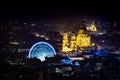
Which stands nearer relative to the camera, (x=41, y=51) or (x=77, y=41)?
(x=41, y=51)

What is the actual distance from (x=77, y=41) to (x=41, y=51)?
8.25ft

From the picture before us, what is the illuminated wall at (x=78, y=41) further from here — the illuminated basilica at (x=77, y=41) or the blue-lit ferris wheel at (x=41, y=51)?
the blue-lit ferris wheel at (x=41, y=51)

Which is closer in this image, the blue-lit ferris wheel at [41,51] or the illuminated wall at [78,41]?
the blue-lit ferris wheel at [41,51]

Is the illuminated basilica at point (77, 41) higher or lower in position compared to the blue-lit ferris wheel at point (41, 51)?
higher

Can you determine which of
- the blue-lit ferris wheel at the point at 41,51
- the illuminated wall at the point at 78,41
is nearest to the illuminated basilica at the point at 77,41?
the illuminated wall at the point at 78,41

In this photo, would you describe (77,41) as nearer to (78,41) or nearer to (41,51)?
(78,41)

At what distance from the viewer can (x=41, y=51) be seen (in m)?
11.2

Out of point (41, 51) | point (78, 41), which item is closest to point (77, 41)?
point (78, 41)

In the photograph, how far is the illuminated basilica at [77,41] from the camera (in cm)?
1316

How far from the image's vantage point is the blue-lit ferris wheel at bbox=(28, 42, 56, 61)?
431 inches

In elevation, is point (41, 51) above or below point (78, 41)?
below

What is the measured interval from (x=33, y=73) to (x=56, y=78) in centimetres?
42

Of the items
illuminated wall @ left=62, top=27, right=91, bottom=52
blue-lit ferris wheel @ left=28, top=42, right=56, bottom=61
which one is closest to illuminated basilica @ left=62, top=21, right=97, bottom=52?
illuminated wall @ left=62, top=27, right=91, bottom=52

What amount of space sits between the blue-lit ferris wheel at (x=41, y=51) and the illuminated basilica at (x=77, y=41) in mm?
1404
